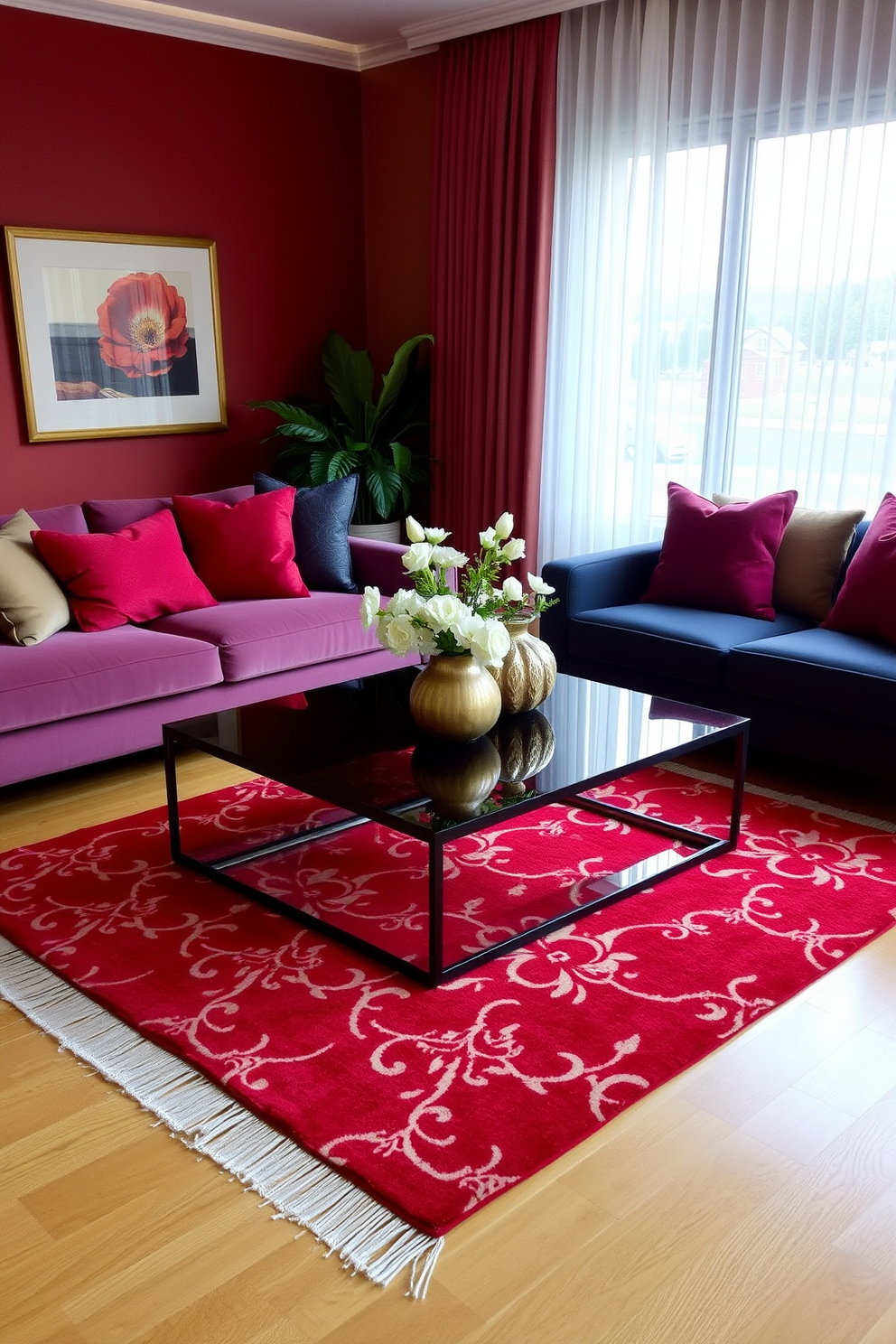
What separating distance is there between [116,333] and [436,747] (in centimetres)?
318

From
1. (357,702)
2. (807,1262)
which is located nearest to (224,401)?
(357,702)

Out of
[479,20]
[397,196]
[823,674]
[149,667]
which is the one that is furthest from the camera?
[397,196]

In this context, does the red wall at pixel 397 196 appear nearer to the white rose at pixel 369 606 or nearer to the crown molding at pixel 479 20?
the crown molding at pixel 479 20

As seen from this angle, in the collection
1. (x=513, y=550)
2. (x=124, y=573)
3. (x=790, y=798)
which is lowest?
(x=790, y=798)

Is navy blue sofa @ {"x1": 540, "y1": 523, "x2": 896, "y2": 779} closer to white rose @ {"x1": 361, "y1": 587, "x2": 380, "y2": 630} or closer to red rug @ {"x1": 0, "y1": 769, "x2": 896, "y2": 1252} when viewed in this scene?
red rug @ {"x1": 0, "y1": 769, "x2": 896, "y2": 1252}

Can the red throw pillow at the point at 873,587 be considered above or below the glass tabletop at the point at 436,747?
above

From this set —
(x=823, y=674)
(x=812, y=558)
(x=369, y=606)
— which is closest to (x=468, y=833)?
(x=369, y=606)

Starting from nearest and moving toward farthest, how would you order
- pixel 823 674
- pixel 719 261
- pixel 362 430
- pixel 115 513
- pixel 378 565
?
1. pixel 823 674
2. pixel 115 513
3. pixel 719 261
4. pixel 378 565
5. pixel 362 430

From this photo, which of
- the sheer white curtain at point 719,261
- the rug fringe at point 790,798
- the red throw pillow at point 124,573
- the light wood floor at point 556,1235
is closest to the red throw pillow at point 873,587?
the sheer white curtain at point 719,261

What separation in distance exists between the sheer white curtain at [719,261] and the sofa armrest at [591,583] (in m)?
0.56

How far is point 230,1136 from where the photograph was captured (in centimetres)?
211

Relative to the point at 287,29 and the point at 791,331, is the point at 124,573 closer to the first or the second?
the point at 791,331

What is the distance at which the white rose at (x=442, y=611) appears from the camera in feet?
Answer: 8.87

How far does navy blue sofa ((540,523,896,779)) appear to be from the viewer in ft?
11.6
